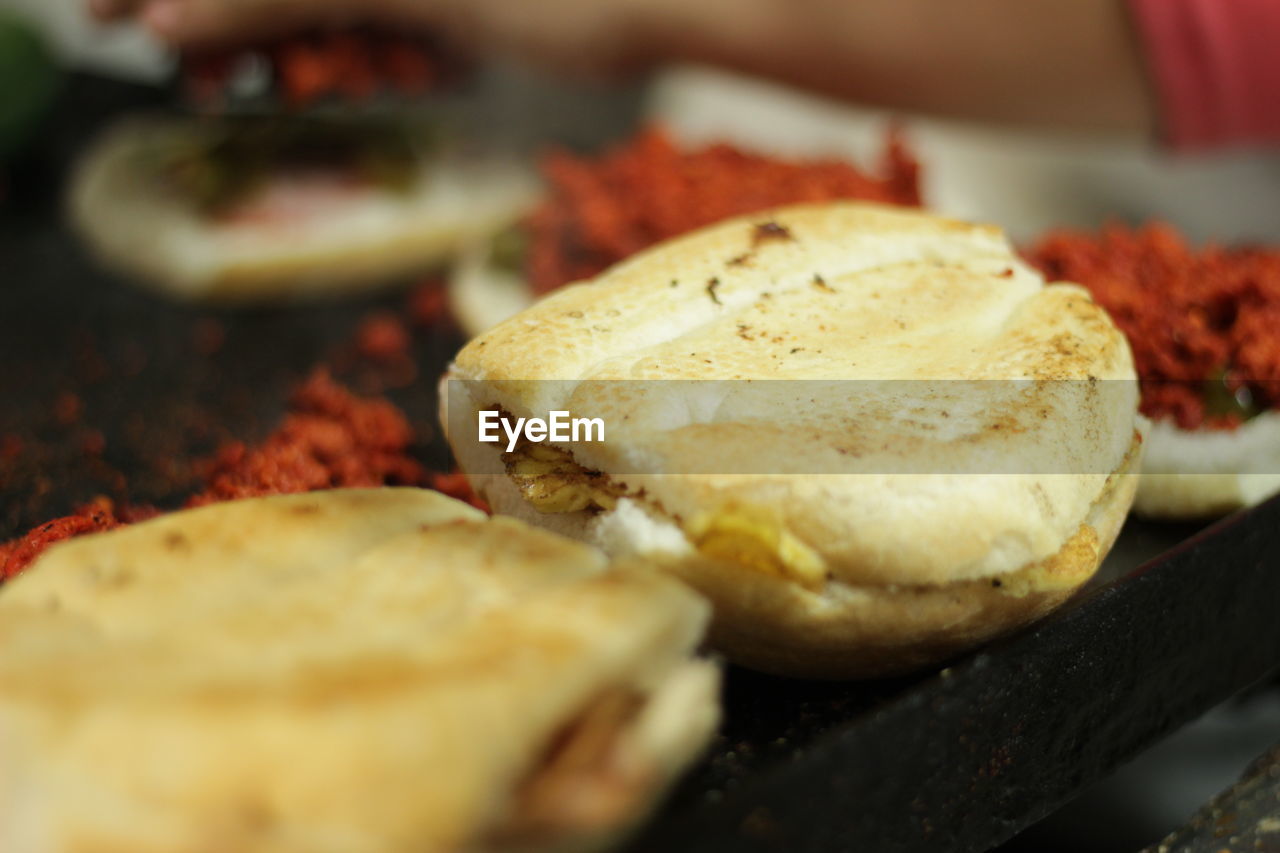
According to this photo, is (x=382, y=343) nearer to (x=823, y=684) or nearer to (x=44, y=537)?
(x=44, y=537)

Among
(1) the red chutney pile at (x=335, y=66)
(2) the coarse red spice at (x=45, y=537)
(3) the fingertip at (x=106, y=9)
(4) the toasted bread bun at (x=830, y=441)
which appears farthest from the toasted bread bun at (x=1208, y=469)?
(3) the fingertip at (x=106, y=9)

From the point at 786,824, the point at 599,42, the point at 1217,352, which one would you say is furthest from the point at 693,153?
the point at 786,824

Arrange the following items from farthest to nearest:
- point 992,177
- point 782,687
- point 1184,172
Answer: point 992,177, point 1184,172, point 782,687

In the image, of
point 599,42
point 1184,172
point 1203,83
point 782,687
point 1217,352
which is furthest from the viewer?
point 1184,172

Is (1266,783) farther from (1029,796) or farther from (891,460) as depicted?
(891,460)

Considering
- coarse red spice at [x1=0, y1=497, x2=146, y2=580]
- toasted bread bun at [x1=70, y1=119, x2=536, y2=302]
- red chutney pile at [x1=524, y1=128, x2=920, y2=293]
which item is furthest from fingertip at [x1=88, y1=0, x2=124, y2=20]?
coarse red spice at [x1=0, y1=497, x2=146, y2=580]

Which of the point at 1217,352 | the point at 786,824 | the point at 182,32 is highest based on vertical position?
the point at 1217,352
